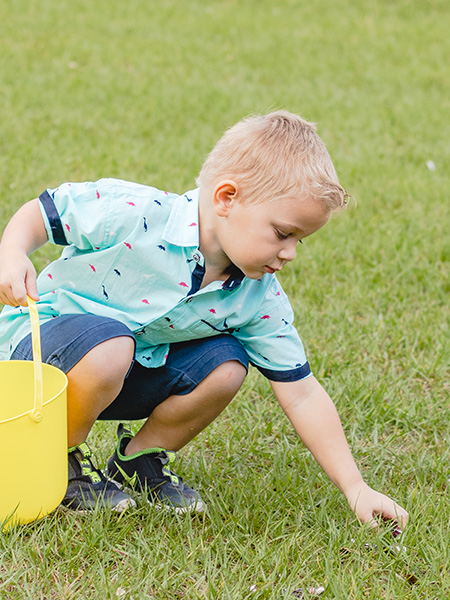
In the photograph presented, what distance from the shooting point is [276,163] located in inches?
68.1

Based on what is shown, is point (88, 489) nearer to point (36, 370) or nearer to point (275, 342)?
point (36, 370)

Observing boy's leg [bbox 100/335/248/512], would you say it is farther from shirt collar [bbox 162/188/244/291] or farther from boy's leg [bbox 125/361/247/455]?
shirt collar [bbox 162/188/244/291]

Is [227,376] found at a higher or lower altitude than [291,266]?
higher

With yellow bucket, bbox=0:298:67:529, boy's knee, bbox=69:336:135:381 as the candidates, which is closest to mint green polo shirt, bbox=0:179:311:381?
boy's knee, bbox=69:336:135:381

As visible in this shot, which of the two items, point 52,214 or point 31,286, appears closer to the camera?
point 31,286

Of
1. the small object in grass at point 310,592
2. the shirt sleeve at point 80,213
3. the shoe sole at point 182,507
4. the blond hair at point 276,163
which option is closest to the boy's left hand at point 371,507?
the small object in grass at point 310,592

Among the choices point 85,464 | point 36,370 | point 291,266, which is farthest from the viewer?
point 291,266

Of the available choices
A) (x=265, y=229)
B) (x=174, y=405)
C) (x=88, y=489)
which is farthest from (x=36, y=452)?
(x=265, y=229)

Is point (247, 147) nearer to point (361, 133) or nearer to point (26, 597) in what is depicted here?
point (26, 597)

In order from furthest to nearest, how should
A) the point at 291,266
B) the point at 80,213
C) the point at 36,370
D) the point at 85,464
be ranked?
the point at 291,266 < the point at 85,464 < the point at 80,213 < the point at 36,370

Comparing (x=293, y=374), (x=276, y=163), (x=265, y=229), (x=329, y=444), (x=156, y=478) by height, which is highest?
(x=276, y=163)

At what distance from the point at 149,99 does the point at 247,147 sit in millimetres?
3955

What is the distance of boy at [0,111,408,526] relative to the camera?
5.72ft

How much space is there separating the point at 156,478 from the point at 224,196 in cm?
72
